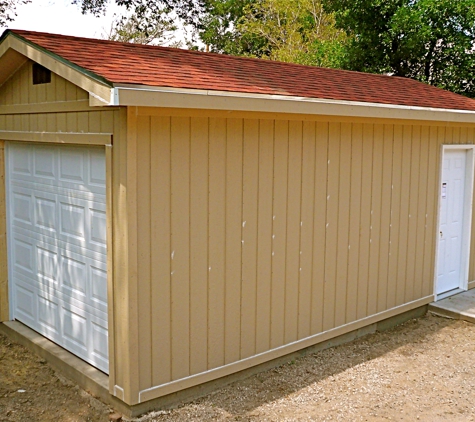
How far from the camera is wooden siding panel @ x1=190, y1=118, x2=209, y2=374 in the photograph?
481cm

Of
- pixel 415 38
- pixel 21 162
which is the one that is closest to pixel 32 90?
pixel 21 162

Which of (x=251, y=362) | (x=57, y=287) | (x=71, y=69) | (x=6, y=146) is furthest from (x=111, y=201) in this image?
(x=6, y=146)

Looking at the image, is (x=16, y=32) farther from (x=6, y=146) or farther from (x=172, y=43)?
(x=172, y=43)

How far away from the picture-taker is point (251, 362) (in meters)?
5.41

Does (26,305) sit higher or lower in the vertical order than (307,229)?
lower

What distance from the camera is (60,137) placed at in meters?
5.16

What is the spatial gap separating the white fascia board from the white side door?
1.00 metres

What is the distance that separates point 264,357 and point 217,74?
104 inches

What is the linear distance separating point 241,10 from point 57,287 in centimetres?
2703

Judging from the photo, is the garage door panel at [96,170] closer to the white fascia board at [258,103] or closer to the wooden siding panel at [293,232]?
the white fascia board at [258,103]

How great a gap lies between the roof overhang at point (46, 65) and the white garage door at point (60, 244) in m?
0.70

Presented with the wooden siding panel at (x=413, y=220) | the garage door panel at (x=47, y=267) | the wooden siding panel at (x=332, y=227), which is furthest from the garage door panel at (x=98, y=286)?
the wooden siding panel at (x=413, y=220)

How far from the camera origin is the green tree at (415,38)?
50.2 feet

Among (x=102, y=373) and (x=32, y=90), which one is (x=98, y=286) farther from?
(x=32, y=90)
